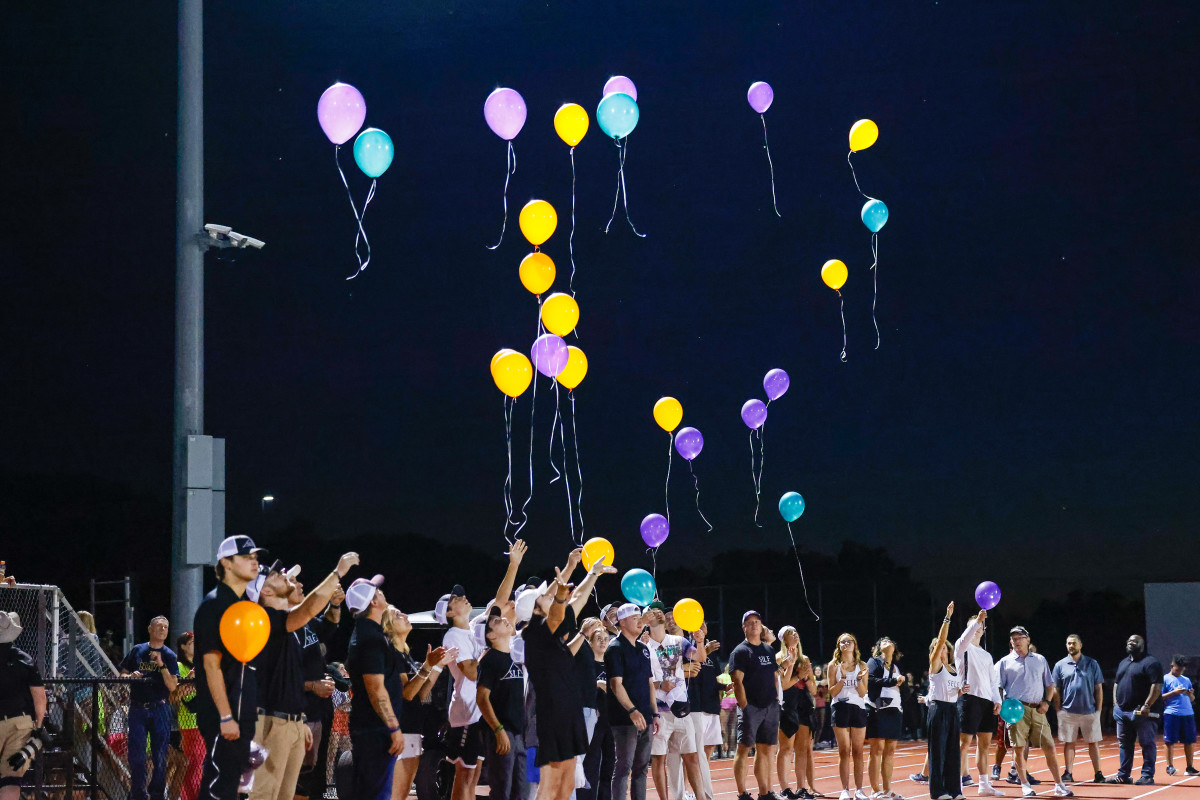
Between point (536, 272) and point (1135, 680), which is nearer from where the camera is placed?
point (536, 272)

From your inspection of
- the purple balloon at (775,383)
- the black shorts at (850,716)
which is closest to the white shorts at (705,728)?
the black shorts at (850,716)

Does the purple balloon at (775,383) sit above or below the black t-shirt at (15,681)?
above

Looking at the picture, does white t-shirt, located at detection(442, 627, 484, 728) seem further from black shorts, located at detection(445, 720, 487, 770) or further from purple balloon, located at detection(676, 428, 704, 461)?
purple balloon, located at detection(676, 428, 704, 461)

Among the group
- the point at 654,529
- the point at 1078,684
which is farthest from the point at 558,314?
the point at 1078,684

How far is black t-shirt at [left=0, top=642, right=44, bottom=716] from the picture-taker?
26.4ft

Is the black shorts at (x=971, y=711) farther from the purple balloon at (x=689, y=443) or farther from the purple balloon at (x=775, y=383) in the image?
the purple balloon at (x=775, y=383)

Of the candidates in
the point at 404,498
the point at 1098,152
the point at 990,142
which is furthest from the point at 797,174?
the point at 404,498

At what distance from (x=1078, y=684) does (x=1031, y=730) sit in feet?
5.62

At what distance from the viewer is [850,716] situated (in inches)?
456

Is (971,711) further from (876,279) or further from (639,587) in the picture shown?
(876,279)

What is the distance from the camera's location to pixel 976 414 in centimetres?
2484

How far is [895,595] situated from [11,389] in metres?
21.7

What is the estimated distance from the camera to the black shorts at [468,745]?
8125mm

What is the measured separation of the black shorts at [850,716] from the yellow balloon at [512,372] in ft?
13.7
